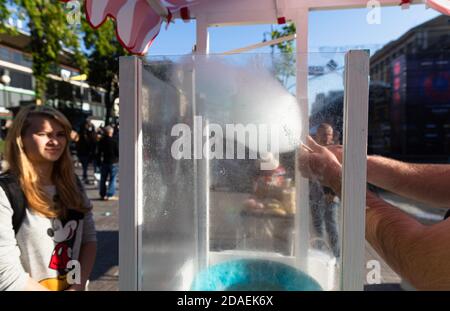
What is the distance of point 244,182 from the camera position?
1.07 m

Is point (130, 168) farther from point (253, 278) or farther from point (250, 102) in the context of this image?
point (253, 278)

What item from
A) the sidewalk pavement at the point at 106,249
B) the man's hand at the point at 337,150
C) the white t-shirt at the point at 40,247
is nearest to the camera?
the man's hand at the point at 337,150

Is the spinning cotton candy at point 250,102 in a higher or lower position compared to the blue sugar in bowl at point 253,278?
higher

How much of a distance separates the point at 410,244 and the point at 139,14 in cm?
146

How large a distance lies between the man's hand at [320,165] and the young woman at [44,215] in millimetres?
1044

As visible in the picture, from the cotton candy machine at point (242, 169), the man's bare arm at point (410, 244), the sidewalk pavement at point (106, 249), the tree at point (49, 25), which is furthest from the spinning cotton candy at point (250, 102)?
the tree at point (49, 25)

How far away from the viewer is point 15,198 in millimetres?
1178

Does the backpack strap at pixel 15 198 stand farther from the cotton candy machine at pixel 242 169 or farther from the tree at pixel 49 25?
the tree at pixel 49 25

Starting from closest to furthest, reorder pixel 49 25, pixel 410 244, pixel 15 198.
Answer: pixel 410 244
pixel 15 198
pixel 49 25

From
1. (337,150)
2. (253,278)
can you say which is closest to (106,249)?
(253,278)

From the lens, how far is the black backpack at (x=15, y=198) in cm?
117

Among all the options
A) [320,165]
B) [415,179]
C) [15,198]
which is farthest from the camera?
[415,179]
